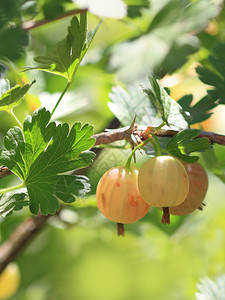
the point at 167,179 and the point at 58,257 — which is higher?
the point at 167,179

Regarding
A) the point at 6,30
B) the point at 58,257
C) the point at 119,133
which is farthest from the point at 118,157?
the point at 58,257

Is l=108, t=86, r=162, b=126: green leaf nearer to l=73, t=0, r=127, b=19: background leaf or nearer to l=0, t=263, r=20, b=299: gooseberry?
l=73, t=0, r=127, b=19: background leaf

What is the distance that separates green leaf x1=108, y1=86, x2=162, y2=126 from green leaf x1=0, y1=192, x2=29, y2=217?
0.18m

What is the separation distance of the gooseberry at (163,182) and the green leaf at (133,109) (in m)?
0.14

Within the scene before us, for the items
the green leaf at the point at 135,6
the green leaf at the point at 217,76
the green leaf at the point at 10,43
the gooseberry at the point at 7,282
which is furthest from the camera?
the gooseberry at the point at 7,282

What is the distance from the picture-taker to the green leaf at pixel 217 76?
0.58 m

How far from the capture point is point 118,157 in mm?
760

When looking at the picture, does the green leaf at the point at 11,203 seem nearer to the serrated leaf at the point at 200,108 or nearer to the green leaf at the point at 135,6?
the serrated leaf at the point at 200,108

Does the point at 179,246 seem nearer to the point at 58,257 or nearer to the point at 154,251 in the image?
the point at 154,251

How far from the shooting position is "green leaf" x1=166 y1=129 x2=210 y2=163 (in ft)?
1.53

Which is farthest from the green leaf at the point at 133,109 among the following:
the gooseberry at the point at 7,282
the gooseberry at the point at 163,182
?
the gooseberry at the point at 7,282

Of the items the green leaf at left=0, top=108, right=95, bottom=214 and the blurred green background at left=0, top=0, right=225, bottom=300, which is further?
the blurred green background at left=0, top=0, right=225, bottom=300

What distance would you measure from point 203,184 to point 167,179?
85 mm

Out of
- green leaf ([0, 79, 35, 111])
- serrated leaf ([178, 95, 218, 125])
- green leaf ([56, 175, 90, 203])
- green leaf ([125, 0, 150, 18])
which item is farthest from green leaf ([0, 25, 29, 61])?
green leaf ([125, 0, 150, 18])
